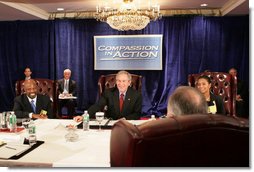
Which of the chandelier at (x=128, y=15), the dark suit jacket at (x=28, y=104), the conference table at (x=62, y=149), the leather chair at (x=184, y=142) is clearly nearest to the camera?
the leather chair at (x=184, y=142)

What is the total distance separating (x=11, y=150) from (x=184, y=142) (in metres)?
1.15

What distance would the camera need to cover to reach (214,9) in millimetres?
6238

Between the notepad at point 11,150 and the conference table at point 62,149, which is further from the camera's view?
the notepad at point 11,150

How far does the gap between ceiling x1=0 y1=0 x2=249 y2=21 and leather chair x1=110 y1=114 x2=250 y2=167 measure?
4.33 m

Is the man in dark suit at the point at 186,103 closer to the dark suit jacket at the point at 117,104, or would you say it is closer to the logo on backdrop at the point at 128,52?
the dark suit jacket at the point at 117,104

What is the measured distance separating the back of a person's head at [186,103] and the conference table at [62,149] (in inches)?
18.2

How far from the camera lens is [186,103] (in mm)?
1161

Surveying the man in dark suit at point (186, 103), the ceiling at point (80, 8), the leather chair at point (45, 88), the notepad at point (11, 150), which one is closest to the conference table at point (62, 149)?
the notepad at point (11, 150)

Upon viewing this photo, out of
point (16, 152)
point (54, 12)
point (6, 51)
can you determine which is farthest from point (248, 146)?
point (6, 51)

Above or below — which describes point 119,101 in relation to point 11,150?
above

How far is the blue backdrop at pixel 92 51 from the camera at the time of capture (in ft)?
20.2

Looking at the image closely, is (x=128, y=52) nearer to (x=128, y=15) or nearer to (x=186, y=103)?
(x=128, y=15)

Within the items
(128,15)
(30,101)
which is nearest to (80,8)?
(128,15)

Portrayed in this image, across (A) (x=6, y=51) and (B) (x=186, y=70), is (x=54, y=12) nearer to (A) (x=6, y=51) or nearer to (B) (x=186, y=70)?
(A) (x=6, y=51)
